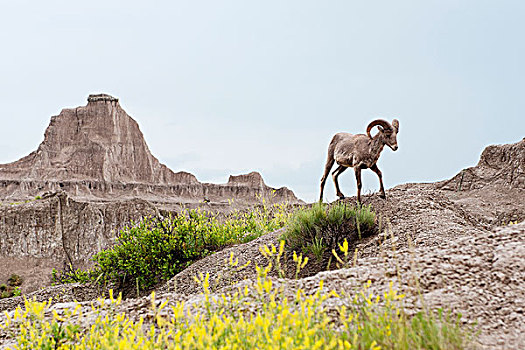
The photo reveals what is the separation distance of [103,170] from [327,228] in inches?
2302

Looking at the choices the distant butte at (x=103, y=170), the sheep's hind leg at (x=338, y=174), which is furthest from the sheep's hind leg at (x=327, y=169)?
the distant butte at (x=103, y=170)

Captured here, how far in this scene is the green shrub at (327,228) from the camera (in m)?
8.05

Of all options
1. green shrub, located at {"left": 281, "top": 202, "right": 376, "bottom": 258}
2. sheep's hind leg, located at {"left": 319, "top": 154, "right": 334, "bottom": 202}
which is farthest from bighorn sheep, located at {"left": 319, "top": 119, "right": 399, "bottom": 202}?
green shrub, located at {"left": 281, "top": 202, "right": 376, "bottom": 258}

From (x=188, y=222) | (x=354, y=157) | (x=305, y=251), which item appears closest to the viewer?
(x=305, y=251)

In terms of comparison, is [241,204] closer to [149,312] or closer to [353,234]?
[353,234]

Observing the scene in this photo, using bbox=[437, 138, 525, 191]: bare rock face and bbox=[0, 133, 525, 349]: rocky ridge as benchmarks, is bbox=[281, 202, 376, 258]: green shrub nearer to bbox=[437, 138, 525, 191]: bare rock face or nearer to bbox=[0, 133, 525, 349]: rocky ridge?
bbox=[0, 133, 525, 349]: rocky ridge

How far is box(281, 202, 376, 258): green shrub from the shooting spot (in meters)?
8.05

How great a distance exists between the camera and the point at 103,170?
206 feet

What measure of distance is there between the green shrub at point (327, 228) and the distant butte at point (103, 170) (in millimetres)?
45224

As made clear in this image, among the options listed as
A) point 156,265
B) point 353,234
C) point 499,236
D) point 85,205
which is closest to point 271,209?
point 156,265

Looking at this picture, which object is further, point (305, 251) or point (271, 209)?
point (271, 209)

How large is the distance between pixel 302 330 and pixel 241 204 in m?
53.0

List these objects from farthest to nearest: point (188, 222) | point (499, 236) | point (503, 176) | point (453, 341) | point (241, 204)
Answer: point (241, 204) → point (503, 176) → point (188, 222) → point (499, 236) → point (453, 341)

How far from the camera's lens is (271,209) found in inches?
502
